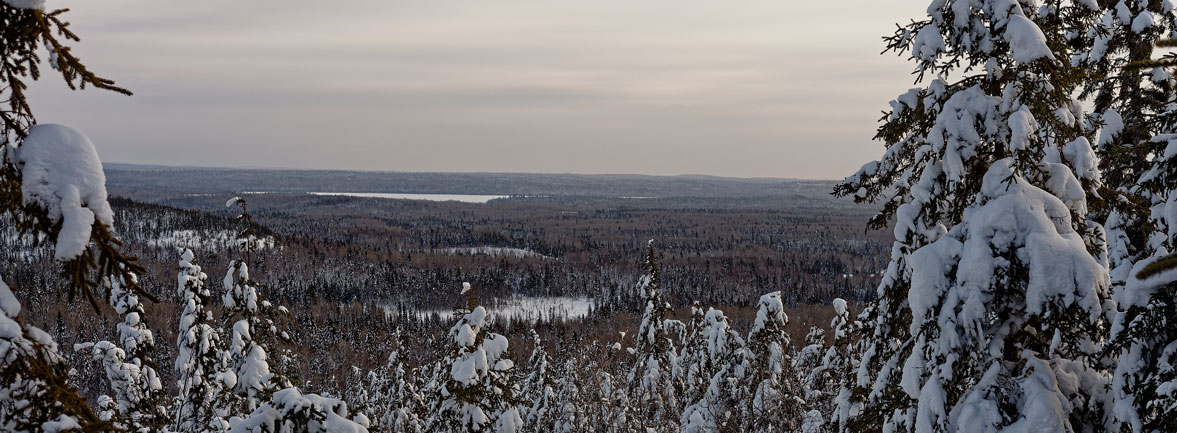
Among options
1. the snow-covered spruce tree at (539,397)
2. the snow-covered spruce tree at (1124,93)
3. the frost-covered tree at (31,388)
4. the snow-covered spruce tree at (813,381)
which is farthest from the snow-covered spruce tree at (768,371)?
the frost-covered tree at (31,388)

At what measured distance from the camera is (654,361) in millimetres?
23281

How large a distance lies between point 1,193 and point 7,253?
213 metres

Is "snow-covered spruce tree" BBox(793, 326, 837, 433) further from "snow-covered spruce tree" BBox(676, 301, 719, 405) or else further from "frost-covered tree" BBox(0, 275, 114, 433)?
"frost-covered tree" BBox(0, 275, 114, 433)

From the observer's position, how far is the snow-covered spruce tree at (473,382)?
14320 mm

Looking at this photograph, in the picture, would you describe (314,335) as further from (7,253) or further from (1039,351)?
(7,253)

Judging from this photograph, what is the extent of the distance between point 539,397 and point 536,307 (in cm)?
14785

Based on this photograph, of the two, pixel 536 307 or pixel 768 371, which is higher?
pixel 768 371

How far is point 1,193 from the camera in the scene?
384cm

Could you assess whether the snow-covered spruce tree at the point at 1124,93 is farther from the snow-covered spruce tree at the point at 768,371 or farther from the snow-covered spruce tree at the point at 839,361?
the snow-covered spruce tree at the point at 768,371

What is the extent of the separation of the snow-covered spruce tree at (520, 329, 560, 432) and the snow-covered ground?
12640 centimetres

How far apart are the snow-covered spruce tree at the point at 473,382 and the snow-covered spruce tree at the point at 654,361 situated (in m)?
6.23

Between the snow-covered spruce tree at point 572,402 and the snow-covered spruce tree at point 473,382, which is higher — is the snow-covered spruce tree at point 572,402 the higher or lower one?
the lower one

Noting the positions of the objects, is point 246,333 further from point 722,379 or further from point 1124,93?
point 1124,93

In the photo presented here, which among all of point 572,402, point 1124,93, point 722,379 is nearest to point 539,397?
point 572,402
